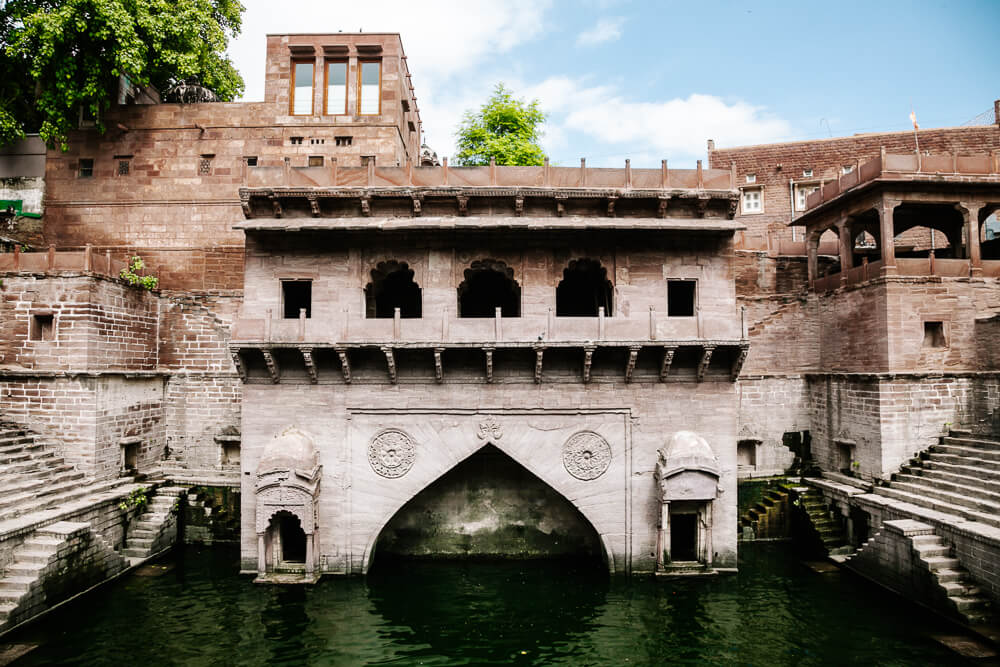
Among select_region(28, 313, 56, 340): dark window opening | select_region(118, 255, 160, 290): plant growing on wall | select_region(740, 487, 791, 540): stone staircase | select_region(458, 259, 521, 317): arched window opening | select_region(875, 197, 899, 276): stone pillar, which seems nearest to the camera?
select_region(28, 313, 56, 340): dark window opening

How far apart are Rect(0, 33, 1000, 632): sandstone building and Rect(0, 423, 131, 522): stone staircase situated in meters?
0.09

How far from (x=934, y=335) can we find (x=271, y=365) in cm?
1700

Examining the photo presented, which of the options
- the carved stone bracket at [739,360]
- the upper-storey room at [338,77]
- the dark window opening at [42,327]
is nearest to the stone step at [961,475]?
the carved stone bracket at [739,360]

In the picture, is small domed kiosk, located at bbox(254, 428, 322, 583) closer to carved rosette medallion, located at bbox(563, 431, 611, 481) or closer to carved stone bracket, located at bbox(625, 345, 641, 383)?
carved rosette medallion, located at bbox(563, 431, 611, 481)

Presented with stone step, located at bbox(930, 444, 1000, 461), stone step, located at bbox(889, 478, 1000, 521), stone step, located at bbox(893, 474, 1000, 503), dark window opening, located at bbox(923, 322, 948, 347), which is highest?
dark window opening, located at bbox(923, 322, 948, 347)

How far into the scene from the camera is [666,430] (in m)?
12.6

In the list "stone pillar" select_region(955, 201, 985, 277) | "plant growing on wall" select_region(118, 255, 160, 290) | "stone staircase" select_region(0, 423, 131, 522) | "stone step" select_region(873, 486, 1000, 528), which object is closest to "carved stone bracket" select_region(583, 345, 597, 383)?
"stone step" select_region(873, 486, 1000, 528)

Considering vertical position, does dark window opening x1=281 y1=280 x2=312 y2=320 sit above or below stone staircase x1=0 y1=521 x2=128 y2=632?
above

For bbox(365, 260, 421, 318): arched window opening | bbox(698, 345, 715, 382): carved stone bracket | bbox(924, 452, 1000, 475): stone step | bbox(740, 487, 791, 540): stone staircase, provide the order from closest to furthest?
1. bbox(698, 345, 715, 382): carved stone bracket
2. bbox(924, 452, 1000, 475): stone step
3. bbox(365, 260, 421, 318): arched window opening
4. bbox(740, 487, 791, 540): stone staircase

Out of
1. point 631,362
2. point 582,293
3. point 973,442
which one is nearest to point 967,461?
point 973,442

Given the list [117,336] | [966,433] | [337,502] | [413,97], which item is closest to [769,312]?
[966,433]

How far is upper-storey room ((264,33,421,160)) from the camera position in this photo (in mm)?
20203

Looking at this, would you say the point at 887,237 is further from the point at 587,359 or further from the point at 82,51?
the point at 82,51

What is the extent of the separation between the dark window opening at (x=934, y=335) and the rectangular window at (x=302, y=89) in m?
20.6
